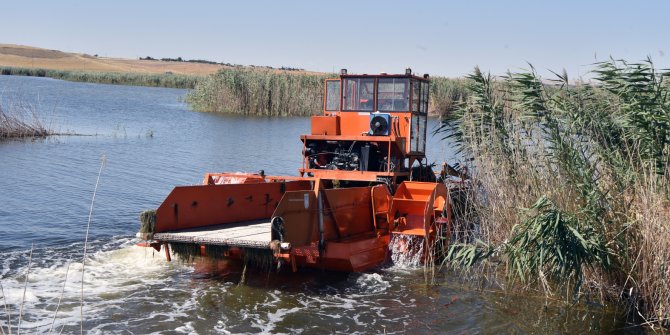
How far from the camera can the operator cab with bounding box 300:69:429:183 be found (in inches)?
478

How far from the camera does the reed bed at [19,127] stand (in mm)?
23875

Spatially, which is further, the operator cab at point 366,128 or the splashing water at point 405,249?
the operator cab at point 366,128

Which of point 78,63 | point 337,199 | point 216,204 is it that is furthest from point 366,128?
point 78,63

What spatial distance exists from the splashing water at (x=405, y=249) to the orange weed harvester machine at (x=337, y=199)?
124 millimetres

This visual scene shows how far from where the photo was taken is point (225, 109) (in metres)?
41.8

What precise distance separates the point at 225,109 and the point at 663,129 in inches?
1360

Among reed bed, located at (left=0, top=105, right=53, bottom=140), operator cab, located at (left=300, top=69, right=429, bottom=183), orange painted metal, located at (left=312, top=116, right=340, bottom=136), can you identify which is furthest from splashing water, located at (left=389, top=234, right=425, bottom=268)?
reed bed, located at (left=0, top=105, right=53, bottom=140)

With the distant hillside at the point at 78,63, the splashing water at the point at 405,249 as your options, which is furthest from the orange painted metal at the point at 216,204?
the distant hillside at the point at 78,63

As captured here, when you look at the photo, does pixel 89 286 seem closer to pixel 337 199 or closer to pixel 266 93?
pixel 337 199

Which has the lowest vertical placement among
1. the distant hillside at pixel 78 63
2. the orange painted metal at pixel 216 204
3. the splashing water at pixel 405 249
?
the splashing water at pixel 405 249

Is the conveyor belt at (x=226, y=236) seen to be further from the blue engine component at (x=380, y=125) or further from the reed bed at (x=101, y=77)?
the reed bed at (x=101, y=77)

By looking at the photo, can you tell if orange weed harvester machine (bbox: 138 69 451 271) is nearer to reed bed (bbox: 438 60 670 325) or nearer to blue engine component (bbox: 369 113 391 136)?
blue engine component (bbox: 369 113 391 136)

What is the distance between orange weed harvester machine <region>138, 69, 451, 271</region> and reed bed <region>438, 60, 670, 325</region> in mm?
1368

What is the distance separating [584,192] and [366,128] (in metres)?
4.65
